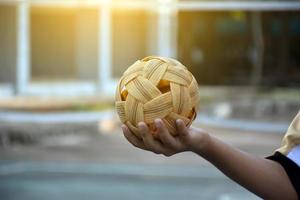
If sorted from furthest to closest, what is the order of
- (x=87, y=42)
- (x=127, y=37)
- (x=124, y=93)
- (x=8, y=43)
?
(x=127, y=37)
(x=87, y=42)
(x=8, y=43)
(x=124, y=93)

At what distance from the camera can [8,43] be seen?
22.4 meters

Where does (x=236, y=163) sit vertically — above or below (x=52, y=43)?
above

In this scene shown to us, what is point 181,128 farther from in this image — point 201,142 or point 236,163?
point 236,163

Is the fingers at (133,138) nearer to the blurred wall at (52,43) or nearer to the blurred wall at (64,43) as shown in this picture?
the blurred wall at (64,43)

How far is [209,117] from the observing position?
15680mm

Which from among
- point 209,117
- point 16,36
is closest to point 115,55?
point 16,36

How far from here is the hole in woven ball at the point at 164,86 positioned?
1.55 m

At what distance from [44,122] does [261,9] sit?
11.4m

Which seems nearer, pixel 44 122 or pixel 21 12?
pixel 44 122

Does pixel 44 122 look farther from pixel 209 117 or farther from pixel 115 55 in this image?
pixel 115 55

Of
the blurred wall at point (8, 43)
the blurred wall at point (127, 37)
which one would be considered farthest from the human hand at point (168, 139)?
the blurred wall at point (127, 37)

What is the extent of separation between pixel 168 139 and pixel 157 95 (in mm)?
107

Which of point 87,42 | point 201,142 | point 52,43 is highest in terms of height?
point 201,142

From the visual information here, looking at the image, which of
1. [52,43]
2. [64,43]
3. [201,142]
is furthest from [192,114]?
[52,43]
